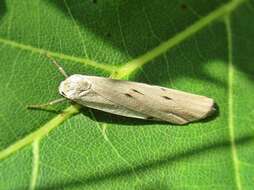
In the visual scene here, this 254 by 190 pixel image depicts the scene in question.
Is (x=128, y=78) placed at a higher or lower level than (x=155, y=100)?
higher

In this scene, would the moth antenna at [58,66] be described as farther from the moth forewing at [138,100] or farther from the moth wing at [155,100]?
the moth wing at [155,100]

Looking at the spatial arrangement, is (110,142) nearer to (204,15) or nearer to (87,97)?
(87,97)

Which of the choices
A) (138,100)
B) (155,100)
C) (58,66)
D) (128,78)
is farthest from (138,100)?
(58,66)

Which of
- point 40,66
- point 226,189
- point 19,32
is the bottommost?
point 226,189

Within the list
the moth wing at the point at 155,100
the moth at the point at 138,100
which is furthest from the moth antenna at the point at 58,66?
the moth wing at the point at 155,100

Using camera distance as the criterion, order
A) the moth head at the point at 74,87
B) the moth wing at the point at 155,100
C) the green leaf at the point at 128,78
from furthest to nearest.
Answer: the moth wing at the point at 155,100
the moth head at the point at 74,87
the green leaf at the point at 128,78

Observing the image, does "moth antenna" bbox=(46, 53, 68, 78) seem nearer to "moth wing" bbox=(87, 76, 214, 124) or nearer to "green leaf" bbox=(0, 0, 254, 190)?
"green leaf" bbox=(0, 0, 254, 190)

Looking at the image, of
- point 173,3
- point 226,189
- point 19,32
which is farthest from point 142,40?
point 226,189

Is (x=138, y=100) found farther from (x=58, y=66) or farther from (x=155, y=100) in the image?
(x=58, y=66)
